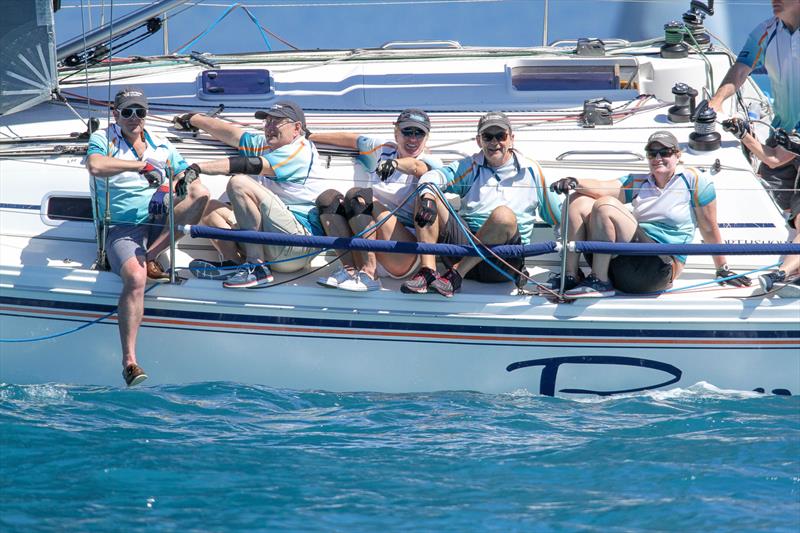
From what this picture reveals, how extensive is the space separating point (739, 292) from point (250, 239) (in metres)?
2.71

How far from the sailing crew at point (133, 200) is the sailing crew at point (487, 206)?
1295mm

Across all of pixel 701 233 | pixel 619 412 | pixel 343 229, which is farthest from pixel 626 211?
pixel 343 229

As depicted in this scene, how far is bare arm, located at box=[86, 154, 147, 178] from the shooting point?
649cm

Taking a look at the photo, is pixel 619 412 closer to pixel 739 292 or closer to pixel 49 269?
pixel 739 292

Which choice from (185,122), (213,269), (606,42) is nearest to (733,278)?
(213,269)

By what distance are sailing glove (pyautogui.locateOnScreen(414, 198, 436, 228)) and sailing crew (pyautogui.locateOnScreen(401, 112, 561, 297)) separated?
3cm

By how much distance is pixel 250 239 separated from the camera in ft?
21.6

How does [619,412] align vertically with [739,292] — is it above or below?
below

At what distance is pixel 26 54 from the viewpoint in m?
7.61

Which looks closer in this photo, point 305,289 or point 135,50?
point 305,289

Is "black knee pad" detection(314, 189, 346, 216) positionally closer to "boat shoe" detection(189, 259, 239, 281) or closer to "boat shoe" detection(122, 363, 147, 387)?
"boat shoe" detection(189, 259, 239, 281)

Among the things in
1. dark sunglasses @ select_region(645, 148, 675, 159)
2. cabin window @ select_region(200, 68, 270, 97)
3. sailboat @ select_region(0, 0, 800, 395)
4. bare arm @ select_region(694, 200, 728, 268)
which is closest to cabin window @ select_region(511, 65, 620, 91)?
sailboat @ select_region(0, 0, 800, 395)

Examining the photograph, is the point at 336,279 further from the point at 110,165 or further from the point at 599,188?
the point at 599,188

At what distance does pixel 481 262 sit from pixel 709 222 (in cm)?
127
